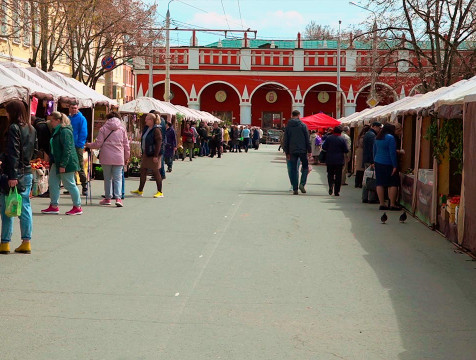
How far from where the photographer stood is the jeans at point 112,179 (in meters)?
15.8

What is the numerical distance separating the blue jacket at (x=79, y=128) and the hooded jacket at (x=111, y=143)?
63cm

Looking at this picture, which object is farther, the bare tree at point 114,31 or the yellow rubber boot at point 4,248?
the bare tree at point 114,31

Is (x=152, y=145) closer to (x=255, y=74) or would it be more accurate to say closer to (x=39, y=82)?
(x=39, y=82)

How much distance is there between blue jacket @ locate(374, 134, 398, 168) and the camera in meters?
16.1

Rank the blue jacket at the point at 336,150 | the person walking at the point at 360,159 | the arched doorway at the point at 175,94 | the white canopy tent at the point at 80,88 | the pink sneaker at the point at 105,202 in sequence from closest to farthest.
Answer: the pink sneaker at the point at 105,202 → the blue jacket at the point at 336,150 → the white canopy tent at the point at 80,88 → the person walking at the point at 360,159 → the arched doorway at the point at 175,94

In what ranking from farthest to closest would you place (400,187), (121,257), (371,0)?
(371,0) < (400,187) < (121,257)

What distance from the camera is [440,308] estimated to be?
7.52 meters

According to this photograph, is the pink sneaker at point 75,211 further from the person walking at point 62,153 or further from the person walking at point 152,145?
the person walking at point 152,145

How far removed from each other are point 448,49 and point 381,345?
27877 mm

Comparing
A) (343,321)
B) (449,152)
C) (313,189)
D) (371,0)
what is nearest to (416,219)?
(449,152)

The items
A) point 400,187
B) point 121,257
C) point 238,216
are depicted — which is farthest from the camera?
point 400,187

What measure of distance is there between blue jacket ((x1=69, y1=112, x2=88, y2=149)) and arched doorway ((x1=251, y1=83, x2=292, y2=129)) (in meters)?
52.8

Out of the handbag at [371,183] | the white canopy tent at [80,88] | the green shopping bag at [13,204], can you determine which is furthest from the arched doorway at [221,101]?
the green shopping bag at [13,204]

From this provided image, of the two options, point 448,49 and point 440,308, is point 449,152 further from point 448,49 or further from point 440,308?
point 448,49
